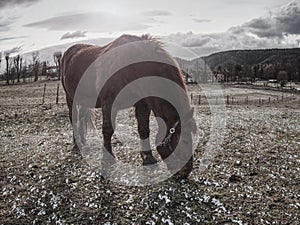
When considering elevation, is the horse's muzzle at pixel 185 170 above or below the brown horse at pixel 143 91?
below

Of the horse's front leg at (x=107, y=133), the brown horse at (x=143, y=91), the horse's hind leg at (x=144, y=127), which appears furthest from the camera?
the horse's hind leg at (x=144, y=127)

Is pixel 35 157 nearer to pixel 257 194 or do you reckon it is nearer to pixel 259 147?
pixel 257 194

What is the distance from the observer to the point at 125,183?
630 cm

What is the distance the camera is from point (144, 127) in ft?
24.4

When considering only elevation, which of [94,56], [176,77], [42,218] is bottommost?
[42,218]

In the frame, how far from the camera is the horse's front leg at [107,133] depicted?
6.95 meters

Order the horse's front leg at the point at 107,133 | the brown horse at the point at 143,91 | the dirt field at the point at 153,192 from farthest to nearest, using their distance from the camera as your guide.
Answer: the horse's front leg at the point at 107,133 < the brown horse at the point at 143,91 < the dirt field at the point at 153,192

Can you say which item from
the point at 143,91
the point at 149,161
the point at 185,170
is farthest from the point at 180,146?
the point at 149,161

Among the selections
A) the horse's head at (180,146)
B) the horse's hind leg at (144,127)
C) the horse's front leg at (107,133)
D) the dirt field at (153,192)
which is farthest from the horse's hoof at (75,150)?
the horse's head at (180,146)

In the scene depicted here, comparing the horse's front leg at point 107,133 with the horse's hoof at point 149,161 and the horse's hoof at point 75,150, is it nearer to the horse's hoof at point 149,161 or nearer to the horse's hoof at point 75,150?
the horse's hoof at point 149,161

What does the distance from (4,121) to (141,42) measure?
11.3 meters

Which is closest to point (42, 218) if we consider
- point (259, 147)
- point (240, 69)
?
point (259, 147)

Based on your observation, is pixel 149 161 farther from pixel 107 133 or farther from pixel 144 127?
pixel 107 133

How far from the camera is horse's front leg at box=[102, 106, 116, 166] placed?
6.95 metres
